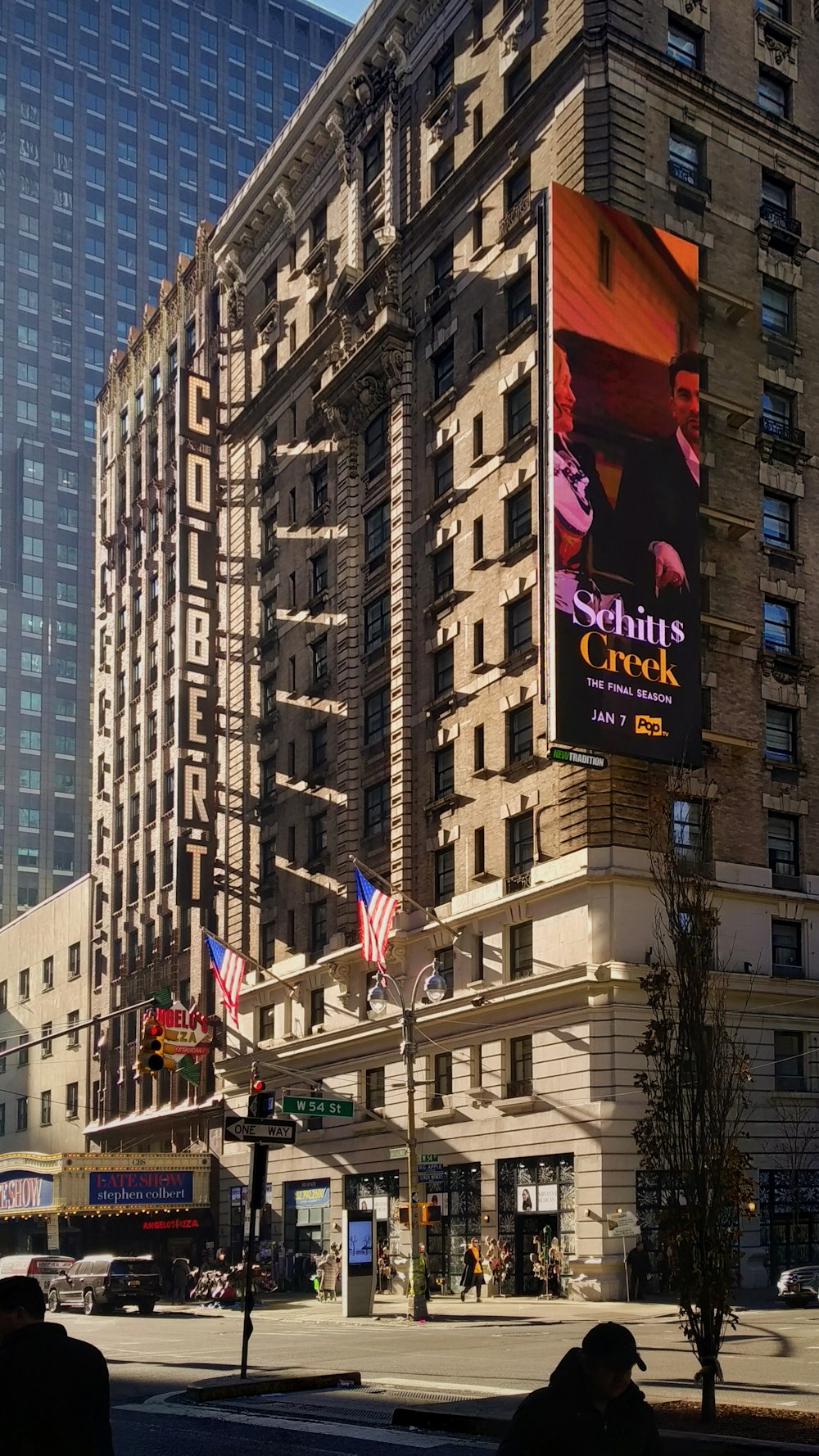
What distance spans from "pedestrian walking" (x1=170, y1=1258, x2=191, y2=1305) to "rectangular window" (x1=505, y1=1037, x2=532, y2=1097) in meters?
16.0

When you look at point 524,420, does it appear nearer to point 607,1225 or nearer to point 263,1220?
point 607,1225

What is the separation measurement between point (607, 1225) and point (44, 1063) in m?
63.7

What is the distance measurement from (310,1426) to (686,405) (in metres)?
38.2

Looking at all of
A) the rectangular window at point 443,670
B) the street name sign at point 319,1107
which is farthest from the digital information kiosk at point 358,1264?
the rectangular window at point 443,670

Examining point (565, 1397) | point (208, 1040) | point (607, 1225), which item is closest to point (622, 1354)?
point (565, 1397)

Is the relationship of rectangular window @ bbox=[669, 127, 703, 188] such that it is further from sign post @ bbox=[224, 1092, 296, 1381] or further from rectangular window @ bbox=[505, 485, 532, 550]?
sign post @ bbox=[224, 1092, 296, 1381]

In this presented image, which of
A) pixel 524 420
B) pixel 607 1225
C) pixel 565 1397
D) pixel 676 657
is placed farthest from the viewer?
pixel 524 420

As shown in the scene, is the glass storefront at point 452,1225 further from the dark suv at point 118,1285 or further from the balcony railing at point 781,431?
the balcony railing at point 781,431

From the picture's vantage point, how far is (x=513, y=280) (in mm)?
55844

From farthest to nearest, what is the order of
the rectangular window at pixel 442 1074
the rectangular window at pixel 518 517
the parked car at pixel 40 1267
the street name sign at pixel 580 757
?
the rectangular window at pixel 442 1074
the rectangular window at pixel 518 517
the parked car at pixel 40 1267
the street name sign at pixel 580 757

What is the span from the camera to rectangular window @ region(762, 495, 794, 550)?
5453 centimetres

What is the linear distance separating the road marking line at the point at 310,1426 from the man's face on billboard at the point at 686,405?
119 feet

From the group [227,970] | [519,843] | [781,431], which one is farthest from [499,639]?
[227,970]

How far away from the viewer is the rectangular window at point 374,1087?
58969 mm
